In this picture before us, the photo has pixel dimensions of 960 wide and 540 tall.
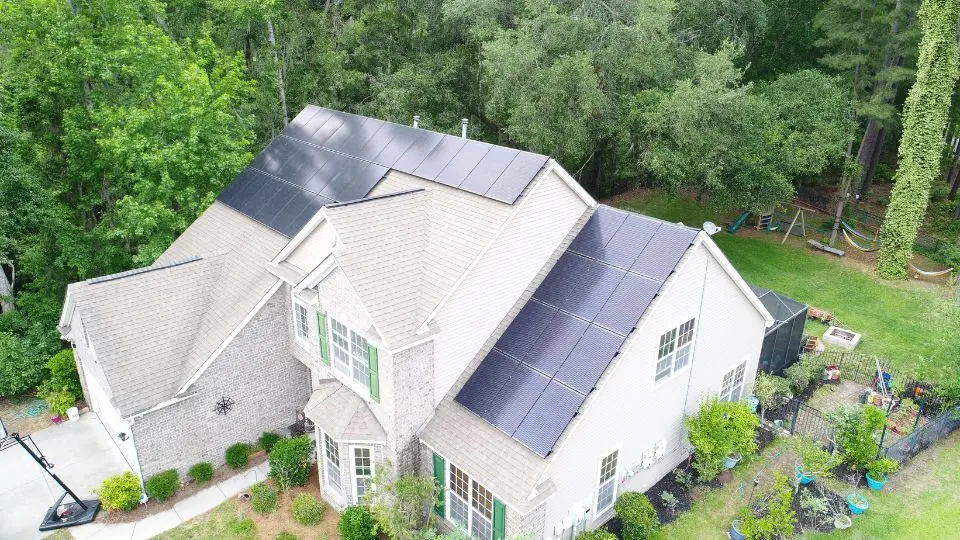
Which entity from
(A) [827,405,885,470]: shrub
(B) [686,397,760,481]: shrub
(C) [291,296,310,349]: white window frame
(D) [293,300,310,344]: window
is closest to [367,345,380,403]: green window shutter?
(C) [291,296,310,349]: white window frame

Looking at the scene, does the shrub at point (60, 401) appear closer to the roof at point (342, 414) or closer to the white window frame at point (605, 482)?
the roof at point (342, 414)

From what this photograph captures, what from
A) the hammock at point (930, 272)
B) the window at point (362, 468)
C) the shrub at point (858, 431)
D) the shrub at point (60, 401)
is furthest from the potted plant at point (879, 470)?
the shrub at point (60, 401)

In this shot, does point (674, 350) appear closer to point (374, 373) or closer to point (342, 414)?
point (374, 373)

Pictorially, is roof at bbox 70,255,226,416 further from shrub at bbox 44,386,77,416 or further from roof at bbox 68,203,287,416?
shrub at bbox 44,386,77,416

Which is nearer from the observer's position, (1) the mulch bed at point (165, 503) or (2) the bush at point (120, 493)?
(2) the bush at point (120, 493)

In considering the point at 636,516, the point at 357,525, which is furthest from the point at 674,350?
the point at 357,525
